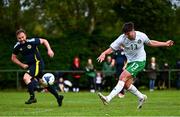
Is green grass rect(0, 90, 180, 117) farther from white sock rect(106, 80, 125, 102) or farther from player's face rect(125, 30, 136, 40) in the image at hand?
player's face rect(125, 30, 136, 40)

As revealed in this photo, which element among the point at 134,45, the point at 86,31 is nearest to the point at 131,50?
the point at 134,45

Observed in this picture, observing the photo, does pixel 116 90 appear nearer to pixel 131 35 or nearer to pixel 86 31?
pixel 131 35

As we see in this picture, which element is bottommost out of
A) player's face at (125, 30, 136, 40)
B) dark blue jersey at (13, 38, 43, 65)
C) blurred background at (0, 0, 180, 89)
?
blurred background at (0, 0, 180, 89)

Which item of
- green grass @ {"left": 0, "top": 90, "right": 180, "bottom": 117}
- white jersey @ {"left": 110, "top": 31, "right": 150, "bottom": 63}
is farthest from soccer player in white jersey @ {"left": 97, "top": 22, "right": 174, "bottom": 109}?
green grass @ {"left": 0, "top": 90, "right": 180, "bottom": 117}

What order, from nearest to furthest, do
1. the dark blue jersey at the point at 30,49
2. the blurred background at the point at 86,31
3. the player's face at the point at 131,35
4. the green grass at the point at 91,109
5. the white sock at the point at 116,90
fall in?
1. the green grass at the point at 91,109
2. the player's face at the point at 131,35
3. the white sock at the point at 116,90
4. the dark blue jersey at the point at 30,49
5. the blurred background at the point at 86,31

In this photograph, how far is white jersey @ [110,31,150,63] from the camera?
16.0 metres

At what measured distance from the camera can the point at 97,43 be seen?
125 feet

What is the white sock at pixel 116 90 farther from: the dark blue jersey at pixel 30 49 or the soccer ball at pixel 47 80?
the dark blue jersey at pixel 30 49

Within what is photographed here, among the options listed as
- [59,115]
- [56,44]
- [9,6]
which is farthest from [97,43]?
[59,115]

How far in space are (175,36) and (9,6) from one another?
10.1 metres

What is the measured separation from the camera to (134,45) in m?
16.0

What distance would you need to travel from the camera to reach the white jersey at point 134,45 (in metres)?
16.0

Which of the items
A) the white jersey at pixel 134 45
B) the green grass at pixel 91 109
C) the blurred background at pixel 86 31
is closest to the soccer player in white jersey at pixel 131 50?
the white jersey at pixel 134 45

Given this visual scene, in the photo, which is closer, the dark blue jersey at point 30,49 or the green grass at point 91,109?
the green grass at point 91,109
